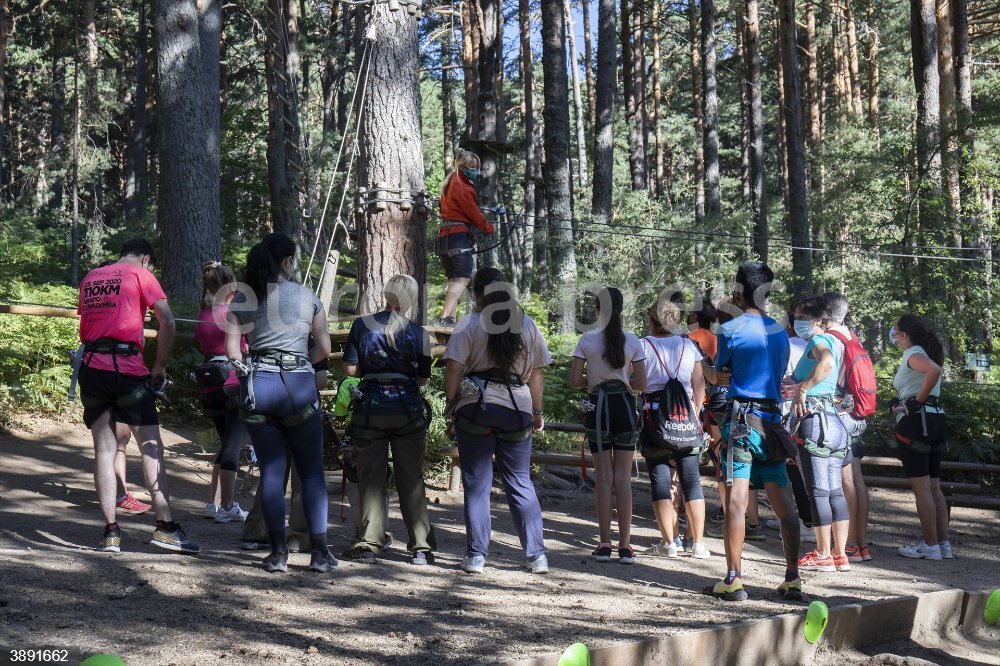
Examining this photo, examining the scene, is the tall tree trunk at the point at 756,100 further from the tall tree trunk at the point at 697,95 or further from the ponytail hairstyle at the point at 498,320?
the ponytail hairstyle at the point at 498,320

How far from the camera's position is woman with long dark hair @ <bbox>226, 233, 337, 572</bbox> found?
18.9ft

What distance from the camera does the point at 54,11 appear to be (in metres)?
29.7

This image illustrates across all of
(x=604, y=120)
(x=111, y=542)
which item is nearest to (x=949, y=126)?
(x=604, y=120)

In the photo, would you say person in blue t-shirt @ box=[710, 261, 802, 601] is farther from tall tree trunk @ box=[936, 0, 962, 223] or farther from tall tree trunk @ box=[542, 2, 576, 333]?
tall tree trunk @ box=[936, 0, 962, 223]

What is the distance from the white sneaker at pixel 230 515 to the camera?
7672mm

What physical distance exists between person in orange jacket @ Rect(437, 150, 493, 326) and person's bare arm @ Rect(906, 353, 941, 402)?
390 cm

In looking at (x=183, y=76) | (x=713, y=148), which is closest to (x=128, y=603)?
(x=183, y=76)

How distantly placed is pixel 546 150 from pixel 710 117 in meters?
7.86

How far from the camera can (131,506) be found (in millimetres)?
7723

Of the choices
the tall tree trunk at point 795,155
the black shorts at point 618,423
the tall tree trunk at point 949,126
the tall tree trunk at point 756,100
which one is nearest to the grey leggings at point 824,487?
the black shorts at point 618,423

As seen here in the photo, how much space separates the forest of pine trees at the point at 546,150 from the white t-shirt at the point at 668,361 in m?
2.48

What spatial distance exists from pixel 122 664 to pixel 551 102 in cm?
1483

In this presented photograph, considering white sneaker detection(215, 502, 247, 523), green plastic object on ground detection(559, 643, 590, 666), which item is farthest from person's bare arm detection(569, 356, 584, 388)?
green plastic object on ground detection(559, 643, 590, 666)

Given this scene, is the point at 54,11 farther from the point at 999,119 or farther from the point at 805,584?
the point at 805,584
